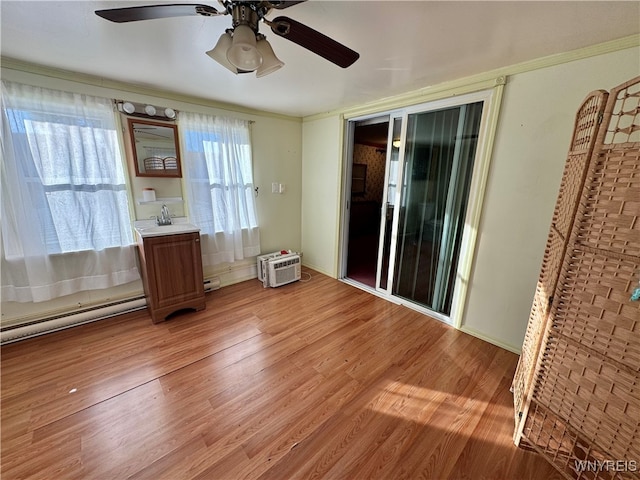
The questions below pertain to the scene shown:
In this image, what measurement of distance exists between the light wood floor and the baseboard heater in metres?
0.07

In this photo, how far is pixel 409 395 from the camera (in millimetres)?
1660

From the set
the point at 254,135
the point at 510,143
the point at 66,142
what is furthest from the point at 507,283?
the point at 66,142

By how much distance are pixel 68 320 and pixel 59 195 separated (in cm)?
111

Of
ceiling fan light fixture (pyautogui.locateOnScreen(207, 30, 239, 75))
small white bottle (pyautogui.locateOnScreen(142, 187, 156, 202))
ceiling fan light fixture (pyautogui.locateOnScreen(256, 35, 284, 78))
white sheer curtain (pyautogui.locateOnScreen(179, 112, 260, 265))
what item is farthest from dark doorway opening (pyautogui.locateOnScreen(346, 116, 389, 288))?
ceiling fan light fixture (pyautogui.locateOnScreen(207, 30, 239, 75))

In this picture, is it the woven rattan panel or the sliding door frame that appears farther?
the sliding door frame

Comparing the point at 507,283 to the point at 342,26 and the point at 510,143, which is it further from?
the point at 342,26

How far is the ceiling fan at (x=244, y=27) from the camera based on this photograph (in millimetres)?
998

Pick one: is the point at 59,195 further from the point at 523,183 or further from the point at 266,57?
the point at 523,183

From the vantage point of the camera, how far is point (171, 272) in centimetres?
238

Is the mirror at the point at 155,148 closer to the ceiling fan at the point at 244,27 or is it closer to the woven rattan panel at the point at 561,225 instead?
the ceiling fan at the point at 244,27

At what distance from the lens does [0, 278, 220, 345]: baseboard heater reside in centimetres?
205

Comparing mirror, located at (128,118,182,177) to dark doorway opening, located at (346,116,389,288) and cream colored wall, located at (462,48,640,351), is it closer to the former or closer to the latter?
dark doorway opening, located at (346,116,389,288)

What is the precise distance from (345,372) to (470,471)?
2.77ft

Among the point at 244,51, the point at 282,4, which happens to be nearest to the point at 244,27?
the point at 244,51
